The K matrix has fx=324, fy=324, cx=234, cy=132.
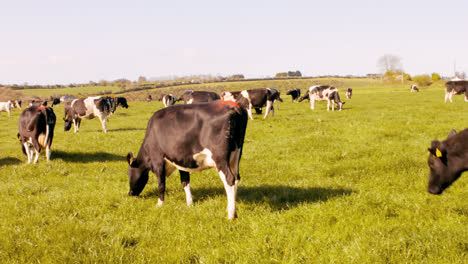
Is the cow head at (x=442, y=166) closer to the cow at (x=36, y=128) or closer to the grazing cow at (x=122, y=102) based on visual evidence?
the cow at (x=36, y=128)

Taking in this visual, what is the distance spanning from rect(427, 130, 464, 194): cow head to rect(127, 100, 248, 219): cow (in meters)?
3.34

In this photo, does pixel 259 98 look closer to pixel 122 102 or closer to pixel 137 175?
pixel 137 175

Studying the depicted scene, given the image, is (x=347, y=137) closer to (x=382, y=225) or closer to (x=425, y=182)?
(x=425, y=182)

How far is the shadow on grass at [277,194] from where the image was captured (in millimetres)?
6727

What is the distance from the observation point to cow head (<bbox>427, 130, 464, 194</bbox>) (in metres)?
5.51

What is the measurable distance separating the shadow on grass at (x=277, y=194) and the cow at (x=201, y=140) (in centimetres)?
109

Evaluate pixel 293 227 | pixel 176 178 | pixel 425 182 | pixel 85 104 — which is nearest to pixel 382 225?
pixel 293 227

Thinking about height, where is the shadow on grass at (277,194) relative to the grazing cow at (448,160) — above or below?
below

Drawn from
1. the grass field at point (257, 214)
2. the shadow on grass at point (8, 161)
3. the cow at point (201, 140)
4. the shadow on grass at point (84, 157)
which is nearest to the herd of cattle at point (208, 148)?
the cow at point (201, 140)

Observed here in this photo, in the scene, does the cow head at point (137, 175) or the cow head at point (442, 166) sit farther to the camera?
the cow head at point (137, 175)

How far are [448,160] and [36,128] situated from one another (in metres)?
12.5

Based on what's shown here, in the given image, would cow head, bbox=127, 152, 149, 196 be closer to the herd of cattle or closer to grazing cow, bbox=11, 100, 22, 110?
the herd of cattle

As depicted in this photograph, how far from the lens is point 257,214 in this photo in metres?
6.00

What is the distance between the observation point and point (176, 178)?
9305mm
